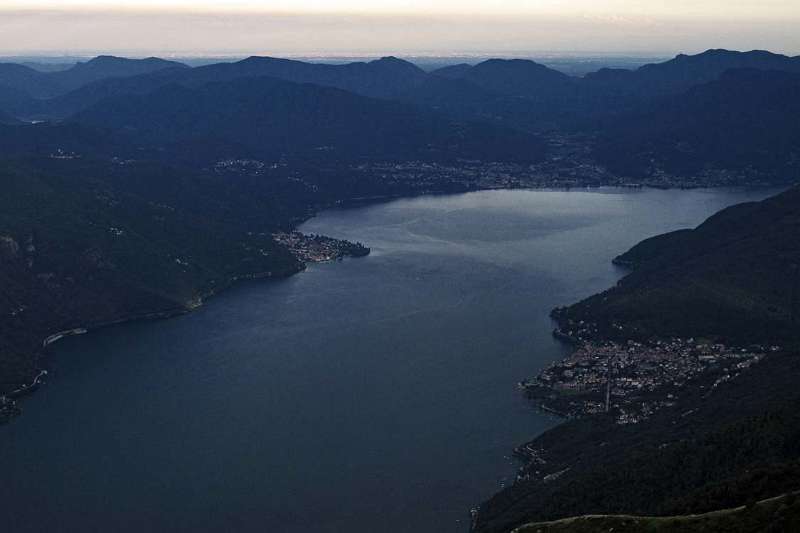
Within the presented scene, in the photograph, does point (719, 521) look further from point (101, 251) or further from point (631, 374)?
point (101, 251)

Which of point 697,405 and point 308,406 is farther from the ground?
point 697,405

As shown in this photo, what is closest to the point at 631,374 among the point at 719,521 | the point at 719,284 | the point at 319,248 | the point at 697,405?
the point at 697,405

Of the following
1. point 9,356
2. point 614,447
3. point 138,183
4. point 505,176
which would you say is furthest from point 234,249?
point 505,176

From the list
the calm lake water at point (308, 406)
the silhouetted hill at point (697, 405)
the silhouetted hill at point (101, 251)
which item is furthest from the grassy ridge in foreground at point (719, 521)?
the silhouetted hill at point (101, 251)

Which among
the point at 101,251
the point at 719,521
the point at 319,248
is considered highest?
the point at 719,521

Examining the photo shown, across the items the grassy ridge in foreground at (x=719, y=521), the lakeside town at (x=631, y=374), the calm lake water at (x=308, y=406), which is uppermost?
the grassy ridge in foreground at (x=719, y=521)

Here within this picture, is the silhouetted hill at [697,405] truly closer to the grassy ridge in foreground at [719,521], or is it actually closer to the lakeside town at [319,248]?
the grassy ridge in foreground at [719,521]
